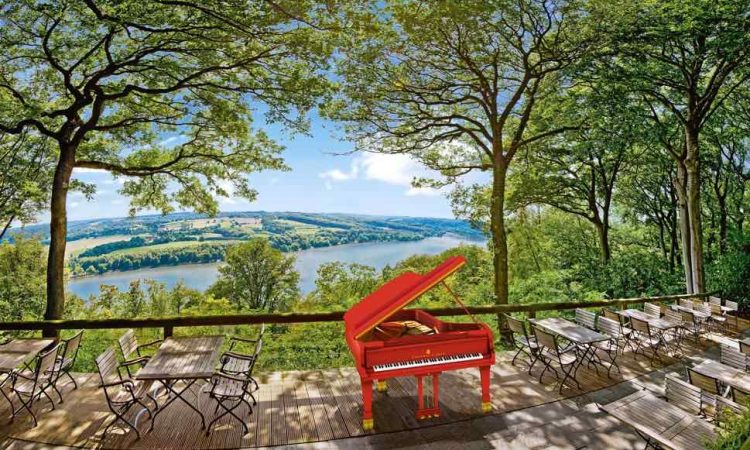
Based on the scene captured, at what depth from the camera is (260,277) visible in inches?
1409

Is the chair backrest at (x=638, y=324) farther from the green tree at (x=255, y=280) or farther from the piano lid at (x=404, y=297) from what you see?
the green tree at (x=255, y=280)

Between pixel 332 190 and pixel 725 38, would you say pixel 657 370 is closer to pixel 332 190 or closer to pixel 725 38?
pixel 725 38

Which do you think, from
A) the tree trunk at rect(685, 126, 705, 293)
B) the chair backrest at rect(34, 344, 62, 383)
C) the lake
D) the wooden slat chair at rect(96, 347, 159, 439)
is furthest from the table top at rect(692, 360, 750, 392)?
the lake

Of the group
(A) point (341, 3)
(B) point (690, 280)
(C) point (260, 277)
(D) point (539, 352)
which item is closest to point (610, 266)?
(B) point (690, 280)

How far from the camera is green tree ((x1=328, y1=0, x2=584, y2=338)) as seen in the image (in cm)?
995

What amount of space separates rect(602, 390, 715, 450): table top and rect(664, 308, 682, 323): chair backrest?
4974 mm

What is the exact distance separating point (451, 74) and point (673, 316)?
8412 millimetres

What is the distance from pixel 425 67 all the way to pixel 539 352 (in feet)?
28.2

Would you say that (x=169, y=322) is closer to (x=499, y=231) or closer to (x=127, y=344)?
(x=127, y=344)

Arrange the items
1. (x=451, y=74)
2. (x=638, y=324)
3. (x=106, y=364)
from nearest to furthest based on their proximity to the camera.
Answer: (x=106, y=364) → (x=638, y=324) → (x=451, y=74)

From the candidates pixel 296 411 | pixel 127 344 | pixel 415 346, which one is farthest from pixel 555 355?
pixel 127 344

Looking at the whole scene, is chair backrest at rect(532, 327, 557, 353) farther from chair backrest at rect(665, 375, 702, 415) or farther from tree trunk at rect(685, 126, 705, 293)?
tree trunk at rect(685, 126, 705, 293)

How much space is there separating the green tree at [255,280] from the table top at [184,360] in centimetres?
2973

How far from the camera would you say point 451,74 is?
11.9m
